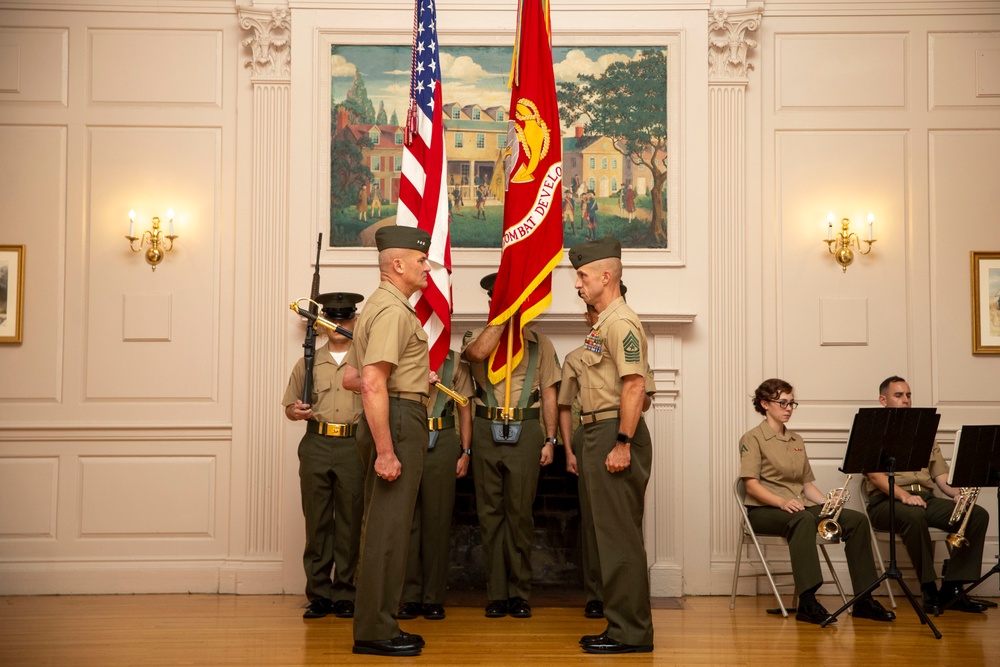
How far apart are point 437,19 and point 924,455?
4.05 metres

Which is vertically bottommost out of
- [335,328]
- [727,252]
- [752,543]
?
[752,543]

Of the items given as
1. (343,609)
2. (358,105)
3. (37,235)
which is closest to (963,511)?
(343,609)

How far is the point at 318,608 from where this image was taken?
17.9 ft

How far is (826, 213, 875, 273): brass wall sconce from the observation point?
6.46 metres

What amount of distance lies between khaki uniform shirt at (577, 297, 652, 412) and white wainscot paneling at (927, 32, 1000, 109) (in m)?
3.38

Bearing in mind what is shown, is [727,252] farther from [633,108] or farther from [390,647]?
[390,647]

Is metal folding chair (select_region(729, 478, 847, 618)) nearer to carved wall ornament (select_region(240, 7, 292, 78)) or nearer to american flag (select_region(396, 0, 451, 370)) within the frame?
american flag (select_region(396, 0, 451, 370))

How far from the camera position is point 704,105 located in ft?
21.1

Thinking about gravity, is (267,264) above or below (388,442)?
above

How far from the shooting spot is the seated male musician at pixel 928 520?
5777 millimetres

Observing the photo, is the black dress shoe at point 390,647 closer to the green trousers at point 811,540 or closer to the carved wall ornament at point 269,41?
the green trousers at point 811,540

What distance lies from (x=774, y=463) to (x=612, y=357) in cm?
173

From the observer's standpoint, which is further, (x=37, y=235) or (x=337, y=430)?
(x=37, y=235)

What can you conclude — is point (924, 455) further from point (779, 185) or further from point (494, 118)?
point (494, 118)
